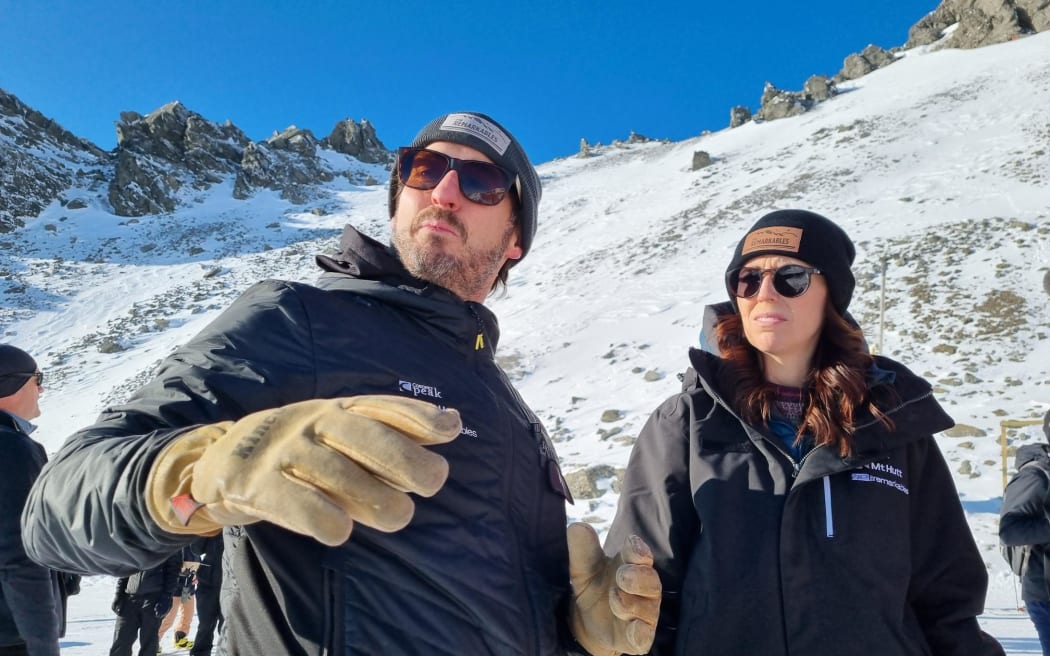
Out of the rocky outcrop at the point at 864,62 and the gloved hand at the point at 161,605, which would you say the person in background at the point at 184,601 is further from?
the rocky outcrop at the point at 864,62

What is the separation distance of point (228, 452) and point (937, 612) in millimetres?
2211

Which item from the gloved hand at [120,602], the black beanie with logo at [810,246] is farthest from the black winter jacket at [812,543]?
the gloved hand at [120,602]

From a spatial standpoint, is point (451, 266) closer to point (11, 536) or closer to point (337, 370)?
point (337, 370)

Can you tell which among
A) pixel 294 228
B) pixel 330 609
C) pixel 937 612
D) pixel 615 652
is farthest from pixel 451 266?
pixel 294 228

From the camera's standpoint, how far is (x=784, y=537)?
1.88m

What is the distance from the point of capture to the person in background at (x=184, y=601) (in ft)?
17.2

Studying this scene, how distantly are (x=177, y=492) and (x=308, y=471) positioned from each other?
0.75 ft

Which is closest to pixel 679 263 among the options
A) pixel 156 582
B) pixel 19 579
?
pixel 156 582

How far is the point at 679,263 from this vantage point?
2081 centimetres

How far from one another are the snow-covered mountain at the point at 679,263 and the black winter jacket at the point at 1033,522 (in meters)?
1.73

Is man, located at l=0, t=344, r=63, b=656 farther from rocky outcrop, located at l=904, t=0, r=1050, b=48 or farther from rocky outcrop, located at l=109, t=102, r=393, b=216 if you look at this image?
rocky outcrop, located at l=904, t=0, r=1050, b=48

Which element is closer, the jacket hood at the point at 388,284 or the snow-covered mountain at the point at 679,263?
the jacket hood at the point at 388,284

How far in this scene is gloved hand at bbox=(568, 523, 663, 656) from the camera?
5.72 feet

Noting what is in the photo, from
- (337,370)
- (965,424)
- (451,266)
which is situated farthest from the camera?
(965,424)
